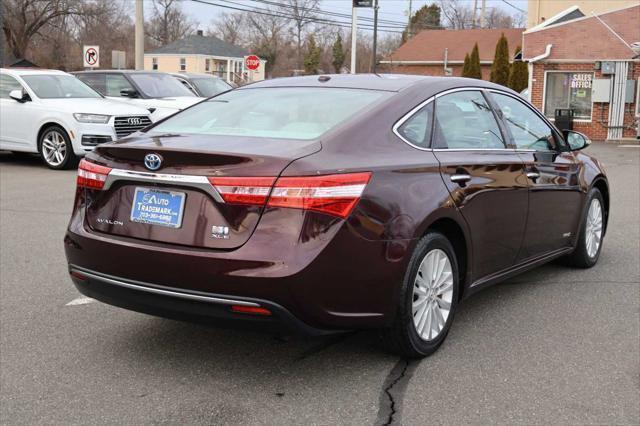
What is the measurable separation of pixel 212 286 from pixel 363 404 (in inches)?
36.1

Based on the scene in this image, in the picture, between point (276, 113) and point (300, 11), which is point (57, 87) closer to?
point (276, 113)

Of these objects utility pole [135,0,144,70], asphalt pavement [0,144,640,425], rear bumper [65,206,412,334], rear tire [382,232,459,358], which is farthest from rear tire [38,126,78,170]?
utility pole [135,0,144,70]

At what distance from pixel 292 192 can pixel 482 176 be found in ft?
5.12

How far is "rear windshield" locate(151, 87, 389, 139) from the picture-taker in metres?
4.07

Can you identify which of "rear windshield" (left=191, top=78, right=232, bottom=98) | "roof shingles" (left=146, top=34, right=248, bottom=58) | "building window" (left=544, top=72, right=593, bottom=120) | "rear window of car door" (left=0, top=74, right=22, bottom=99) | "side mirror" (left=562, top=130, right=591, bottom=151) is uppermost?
"roof shingles" (left=146, top=34, right=248, bottom=58)

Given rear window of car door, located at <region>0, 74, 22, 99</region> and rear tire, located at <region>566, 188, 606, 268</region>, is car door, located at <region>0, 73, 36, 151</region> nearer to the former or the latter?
rear window of car door, located at <region>0, 74, 22, 99</region>

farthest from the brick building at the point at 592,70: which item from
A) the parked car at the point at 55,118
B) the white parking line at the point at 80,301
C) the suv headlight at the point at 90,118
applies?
the white parking line at the point at 80,301

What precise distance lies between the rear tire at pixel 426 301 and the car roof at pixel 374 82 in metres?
0.98

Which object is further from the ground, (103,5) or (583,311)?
(103,5)

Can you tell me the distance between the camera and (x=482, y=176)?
A: 179 inches

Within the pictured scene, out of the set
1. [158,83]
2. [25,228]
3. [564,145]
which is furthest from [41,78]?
[564,145]

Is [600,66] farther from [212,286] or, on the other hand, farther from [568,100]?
[212,286]

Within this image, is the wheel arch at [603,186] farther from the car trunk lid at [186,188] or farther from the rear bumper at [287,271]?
the car trunk lid at [186,188]

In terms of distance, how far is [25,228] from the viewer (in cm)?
776
